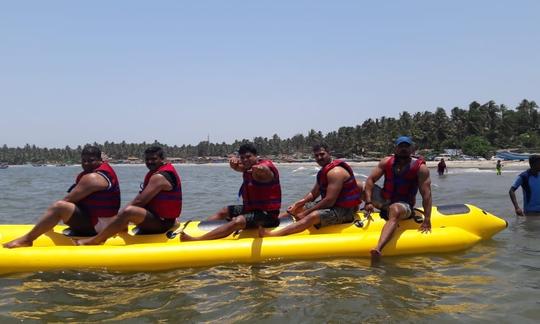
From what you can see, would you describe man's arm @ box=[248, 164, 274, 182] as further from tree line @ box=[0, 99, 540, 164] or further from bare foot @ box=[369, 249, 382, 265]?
tree line @ box=[0, 99, 540, 164]

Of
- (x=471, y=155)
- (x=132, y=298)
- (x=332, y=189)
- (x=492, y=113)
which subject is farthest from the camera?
(x=492, y=113)

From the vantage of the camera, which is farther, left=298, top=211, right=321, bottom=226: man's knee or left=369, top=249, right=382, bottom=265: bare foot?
left=298, top=211, right=321, bottom=226: man's knee

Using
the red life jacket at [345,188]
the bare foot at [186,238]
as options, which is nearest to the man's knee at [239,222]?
the bare foot at [186,238]

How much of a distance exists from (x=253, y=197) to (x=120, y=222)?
5.17 ft

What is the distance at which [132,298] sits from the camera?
14.5ft

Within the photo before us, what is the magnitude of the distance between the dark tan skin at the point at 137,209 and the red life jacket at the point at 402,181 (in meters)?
2.77

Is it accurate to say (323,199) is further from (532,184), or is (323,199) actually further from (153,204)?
(532,184)

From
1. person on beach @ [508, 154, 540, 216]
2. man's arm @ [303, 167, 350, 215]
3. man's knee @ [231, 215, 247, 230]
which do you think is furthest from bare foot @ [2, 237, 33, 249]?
person on beach @ [508, 154, 540, 216]

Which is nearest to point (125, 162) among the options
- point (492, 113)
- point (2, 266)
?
point (492, 113)

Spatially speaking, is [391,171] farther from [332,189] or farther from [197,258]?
[197,258]

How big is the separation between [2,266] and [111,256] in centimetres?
115

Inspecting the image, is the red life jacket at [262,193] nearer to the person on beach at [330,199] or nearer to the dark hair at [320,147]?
the person on beach at [330,199]

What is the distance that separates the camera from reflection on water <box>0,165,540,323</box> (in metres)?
3.93

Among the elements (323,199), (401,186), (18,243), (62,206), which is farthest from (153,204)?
(401,186)
